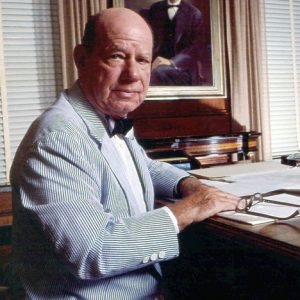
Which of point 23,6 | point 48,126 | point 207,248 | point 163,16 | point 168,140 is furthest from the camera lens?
point 163,16

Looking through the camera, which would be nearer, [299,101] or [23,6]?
[23,6]

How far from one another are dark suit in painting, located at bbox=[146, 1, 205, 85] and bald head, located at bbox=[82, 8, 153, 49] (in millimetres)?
3131

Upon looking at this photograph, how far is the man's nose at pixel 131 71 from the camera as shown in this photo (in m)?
1.43

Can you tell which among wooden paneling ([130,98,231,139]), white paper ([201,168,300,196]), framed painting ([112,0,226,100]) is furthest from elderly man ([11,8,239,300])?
framed painting ([112,0,226,100])

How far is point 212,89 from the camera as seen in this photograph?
4.86m

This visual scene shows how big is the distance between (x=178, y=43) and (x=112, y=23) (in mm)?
3383

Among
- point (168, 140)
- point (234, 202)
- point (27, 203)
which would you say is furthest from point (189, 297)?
point (168, 140)

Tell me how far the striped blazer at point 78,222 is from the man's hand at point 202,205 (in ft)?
0.15

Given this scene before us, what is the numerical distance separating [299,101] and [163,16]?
7.28 ft

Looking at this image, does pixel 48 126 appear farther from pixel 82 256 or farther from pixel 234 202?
pixel 234 202

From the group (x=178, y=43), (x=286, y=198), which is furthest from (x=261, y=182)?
(x=178, y=43)

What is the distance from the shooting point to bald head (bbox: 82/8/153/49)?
1.38 meters

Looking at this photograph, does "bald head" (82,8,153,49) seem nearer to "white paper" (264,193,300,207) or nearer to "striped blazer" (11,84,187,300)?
"striped blazer" (11,84,187,300)

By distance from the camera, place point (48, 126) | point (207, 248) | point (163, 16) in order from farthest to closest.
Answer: point (163, 16) → point (207, 248) → point (48, 126)
